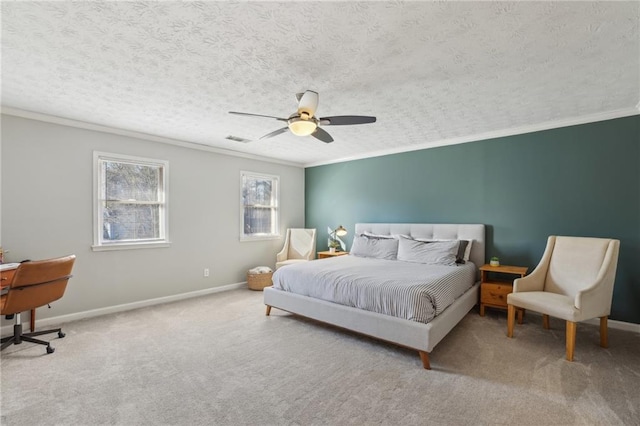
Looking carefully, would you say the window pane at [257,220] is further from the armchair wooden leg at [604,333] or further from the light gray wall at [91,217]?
the armchair wooden leg at [604,333]

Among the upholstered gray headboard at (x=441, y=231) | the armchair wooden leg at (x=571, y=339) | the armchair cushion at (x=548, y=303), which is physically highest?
the upholstered gray headboard at (x=441, y=231)

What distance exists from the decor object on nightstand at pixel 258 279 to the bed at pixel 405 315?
1.36 m

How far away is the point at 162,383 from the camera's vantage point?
227 centimetres

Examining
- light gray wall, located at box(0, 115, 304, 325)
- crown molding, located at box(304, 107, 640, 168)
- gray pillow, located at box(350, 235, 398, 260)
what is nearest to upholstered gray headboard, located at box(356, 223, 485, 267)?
gray pillow, located at box(350, 235, 398, 260)

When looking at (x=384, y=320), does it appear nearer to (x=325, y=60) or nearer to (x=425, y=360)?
(x=425, y=360)

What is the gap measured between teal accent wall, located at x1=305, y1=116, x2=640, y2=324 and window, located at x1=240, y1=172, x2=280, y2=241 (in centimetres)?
182

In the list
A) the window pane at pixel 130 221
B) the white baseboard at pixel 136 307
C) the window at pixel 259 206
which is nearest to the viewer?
the white baseboard at pixel 136 307

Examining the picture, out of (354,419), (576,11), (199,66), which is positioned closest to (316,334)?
(354,419)

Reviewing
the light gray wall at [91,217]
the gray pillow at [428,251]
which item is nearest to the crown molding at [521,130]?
the gray pillow at [428,251]

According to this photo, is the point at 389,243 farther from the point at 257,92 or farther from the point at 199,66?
the point at 199,66

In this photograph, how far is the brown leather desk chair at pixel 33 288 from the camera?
256 centimetres

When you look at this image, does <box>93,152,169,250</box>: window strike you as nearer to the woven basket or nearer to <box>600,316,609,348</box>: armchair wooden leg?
the woven basket

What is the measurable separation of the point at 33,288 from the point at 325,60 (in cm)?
331

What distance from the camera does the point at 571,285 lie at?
123 inches
